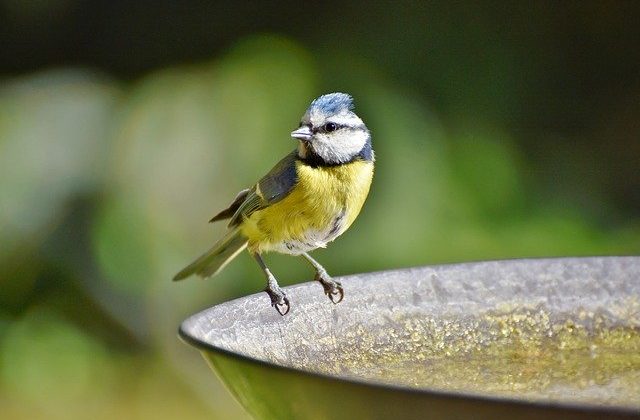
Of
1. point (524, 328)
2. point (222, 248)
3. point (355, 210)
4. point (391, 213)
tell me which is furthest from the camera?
point (391, 213)

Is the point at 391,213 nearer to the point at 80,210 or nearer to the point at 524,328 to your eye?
the point at 80,210

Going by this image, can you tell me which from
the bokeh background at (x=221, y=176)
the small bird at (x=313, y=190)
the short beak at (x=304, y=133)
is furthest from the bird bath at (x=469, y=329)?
the bokeh background at (x=221, y=176)

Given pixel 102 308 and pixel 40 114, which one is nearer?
pixel 102 308

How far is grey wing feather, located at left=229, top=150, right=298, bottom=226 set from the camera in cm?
284

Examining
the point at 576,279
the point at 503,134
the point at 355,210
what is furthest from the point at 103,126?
the point at 576,279

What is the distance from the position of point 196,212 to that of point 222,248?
181 centimetres

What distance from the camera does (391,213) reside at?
4.88 meters

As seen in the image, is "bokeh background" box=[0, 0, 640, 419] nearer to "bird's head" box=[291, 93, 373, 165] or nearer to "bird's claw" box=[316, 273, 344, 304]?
"bird's head" box=[291, 93, 373, 165]

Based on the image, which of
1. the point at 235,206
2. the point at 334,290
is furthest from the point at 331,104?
the point at 334,290

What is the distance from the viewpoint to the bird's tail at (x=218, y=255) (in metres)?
3.08

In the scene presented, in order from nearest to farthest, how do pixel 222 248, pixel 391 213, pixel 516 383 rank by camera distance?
pixel 516 383, pixel 222 248, pixel 391 213

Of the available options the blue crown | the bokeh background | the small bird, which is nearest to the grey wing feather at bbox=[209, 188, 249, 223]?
the small bird

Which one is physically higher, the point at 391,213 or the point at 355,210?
the point at 355,210

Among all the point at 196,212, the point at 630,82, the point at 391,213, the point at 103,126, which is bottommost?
the point at 630,82
